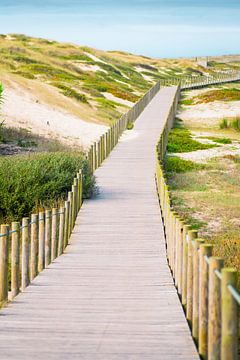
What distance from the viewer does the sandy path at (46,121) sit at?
43.3m

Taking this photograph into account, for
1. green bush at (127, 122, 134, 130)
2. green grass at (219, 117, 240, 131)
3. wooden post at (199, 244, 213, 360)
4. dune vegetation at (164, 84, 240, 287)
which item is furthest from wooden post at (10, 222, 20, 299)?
green grass at (219, 117, 240, 131)

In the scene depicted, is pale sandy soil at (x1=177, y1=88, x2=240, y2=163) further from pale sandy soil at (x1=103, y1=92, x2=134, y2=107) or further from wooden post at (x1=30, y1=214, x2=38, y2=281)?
wooden post at (x1=30, y1=214, x2=38, y2=281)

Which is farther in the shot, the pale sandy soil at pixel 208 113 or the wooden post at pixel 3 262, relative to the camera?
the pale sandy soil at pixel 208 113

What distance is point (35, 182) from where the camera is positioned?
23688 mm

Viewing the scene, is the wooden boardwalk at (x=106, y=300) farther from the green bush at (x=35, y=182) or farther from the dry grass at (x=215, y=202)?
the dry grass at (x=215, y=202)

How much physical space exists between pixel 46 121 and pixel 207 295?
38.5m

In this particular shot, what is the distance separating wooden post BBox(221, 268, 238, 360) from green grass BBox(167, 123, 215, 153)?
116 ft

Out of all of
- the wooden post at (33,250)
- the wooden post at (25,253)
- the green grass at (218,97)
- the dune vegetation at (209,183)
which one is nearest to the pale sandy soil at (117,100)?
the green grass at (218,97)

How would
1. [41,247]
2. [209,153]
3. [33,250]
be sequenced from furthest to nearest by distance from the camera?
1. [209,153]
2. [41,247]
3. [33,250]

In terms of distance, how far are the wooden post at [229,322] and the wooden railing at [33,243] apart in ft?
18.7

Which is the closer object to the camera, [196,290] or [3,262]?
[196,290]

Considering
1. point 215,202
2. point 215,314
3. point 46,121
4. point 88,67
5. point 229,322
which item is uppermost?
point 229,322

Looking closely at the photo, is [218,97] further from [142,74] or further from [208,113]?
[142,74]

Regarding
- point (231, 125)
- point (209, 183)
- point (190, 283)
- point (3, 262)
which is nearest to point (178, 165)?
point (209, 183)
